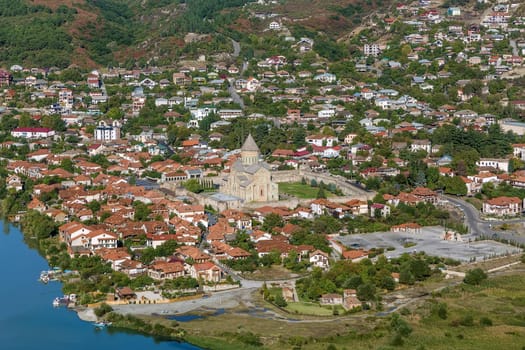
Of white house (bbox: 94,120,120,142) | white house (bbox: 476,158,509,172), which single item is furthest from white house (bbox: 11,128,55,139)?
white house (bbox: 476,158,509,172)

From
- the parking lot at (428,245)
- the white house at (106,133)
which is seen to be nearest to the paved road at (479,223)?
the parking lot at (428,245)

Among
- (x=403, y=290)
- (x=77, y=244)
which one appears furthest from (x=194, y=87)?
(x=403, y=290)

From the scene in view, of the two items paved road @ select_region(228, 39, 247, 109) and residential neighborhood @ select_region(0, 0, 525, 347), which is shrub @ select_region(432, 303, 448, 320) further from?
paved road @ select_region(228, 39, 247, 109)

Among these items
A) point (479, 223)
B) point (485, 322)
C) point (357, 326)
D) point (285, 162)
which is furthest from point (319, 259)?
point (285, 162)

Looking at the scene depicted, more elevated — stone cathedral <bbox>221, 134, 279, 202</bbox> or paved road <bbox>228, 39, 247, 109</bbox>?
paved road <bbox>228, 39, 247, 109</bbox>

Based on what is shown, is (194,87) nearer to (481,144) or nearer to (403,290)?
(481,144)

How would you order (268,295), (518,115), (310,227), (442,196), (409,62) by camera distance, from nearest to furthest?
(268,295)
(310,227)
(442,196)
(518,115)
(409,62)
